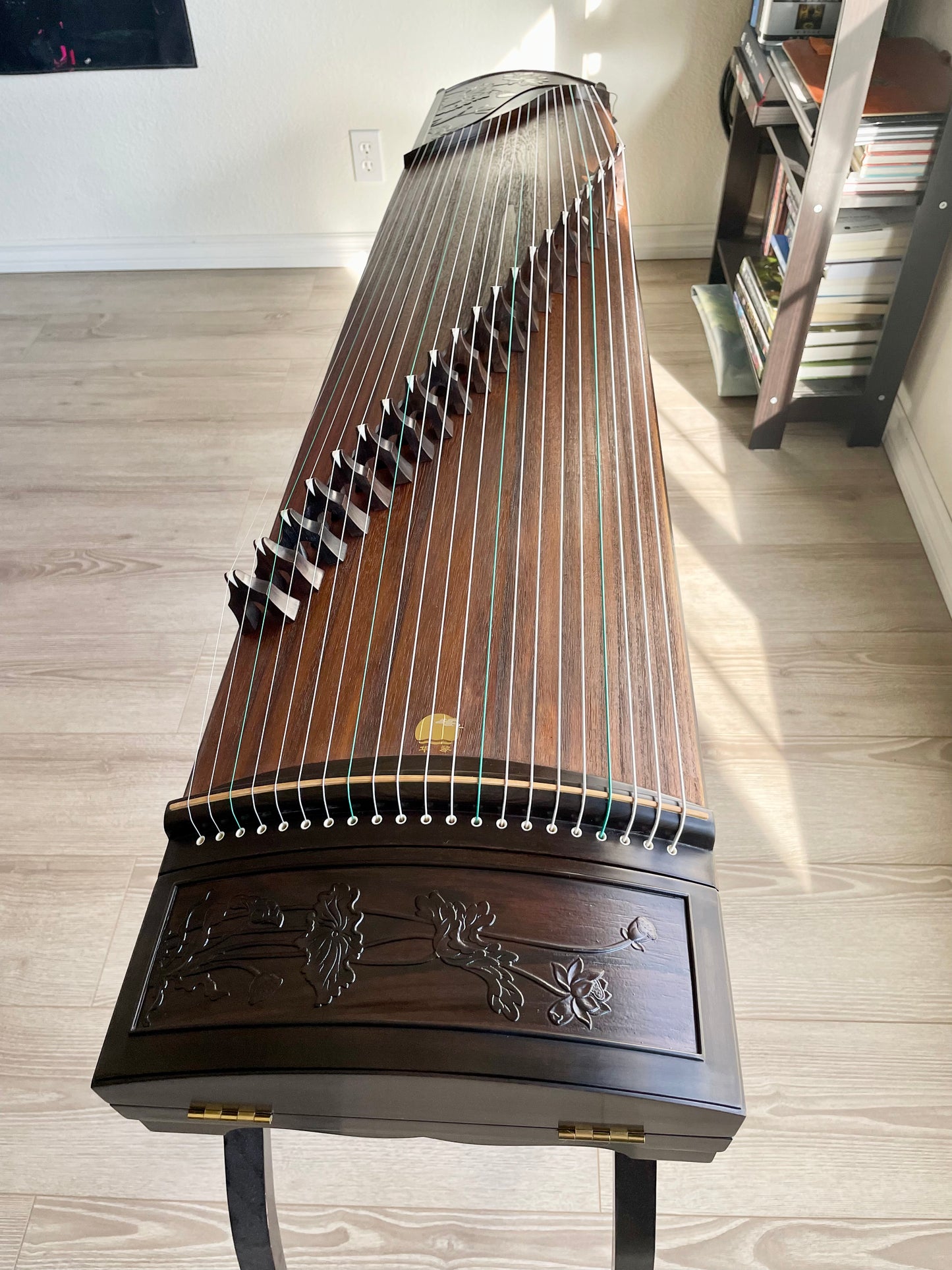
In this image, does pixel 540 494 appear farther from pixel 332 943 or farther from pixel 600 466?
pixel 332 943

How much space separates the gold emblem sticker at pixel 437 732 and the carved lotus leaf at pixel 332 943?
148 mm

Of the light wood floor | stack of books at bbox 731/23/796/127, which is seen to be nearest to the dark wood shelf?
the light wood floor

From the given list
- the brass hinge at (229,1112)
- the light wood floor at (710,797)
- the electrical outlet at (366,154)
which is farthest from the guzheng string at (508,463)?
the electrical outlet at (366,154)

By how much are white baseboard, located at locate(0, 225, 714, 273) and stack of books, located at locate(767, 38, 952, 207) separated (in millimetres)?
1070

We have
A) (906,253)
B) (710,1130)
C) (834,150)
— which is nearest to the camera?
(710,1130)

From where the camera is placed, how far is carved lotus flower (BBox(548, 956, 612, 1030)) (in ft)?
2.34

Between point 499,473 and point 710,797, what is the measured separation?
75 cm

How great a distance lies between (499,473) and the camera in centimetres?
117

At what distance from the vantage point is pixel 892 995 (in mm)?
1360

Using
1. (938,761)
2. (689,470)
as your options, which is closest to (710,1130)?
(938,761)

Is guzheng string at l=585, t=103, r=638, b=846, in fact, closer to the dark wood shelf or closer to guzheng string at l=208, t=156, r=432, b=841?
guzheng string at l=208, t=156, r=432, b=841

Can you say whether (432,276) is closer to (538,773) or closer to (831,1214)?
(538,773)

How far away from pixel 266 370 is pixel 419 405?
62.4 inches

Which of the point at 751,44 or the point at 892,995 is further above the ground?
the point at 751,44
